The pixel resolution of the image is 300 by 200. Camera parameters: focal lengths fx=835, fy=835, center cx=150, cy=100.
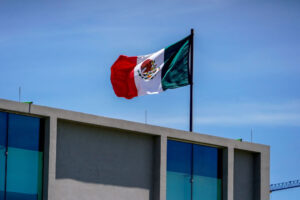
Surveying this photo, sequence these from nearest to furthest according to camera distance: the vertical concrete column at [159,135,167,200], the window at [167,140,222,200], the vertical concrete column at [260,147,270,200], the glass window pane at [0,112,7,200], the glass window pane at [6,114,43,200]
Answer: the glass window pane at [0,112,7,200] → the glass window pane at [6,114,43,200] → the vertical concrete column at [159,135,167,200] → the window at [167,140,222,200] → the vertical concrete column at [260,147,270,200]

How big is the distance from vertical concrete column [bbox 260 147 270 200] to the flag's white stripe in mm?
5367

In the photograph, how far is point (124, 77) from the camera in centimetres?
3491

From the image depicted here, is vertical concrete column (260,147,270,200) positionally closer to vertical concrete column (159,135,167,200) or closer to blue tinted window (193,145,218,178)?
blue tinted window (193,145,218,178)

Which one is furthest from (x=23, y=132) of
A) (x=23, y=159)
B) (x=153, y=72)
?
(x=153, y=72)

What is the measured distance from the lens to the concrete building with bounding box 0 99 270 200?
27.5 metres

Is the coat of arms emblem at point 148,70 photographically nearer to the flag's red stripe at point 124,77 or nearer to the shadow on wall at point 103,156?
the flag's red stripe at point 124,77

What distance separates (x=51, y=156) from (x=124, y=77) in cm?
795

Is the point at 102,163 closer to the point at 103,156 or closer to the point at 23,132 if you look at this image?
the point at 103,156

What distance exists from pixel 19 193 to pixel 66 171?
1.97 m

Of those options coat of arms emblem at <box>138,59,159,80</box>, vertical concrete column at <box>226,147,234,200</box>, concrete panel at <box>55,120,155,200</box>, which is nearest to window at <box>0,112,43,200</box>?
concrete panel at <box>55,120,155,200</box>

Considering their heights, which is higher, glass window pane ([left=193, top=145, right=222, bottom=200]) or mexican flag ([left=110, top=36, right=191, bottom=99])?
mexican flag ([left=110, top=36, right=191, bottom=99])

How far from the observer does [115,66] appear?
35.0 metres

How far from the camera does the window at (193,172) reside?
3189cm

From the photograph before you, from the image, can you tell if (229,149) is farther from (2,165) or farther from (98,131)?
(2,165)
